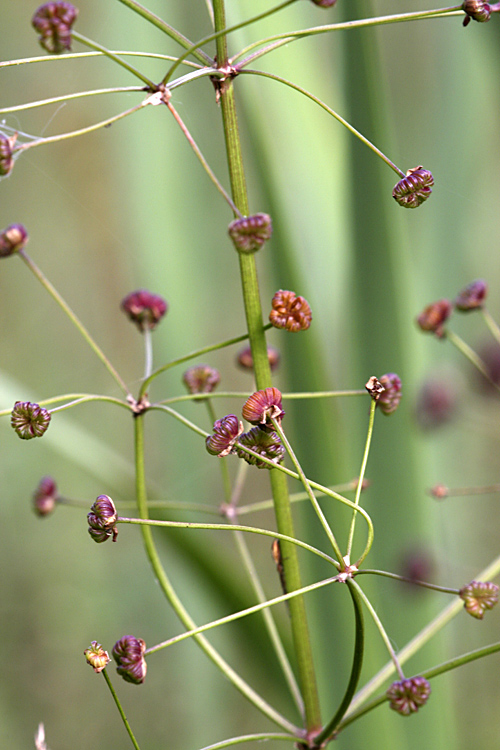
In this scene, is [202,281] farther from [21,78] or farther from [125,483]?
[21,78]

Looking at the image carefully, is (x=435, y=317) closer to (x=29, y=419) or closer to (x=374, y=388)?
(x=374, y=388)

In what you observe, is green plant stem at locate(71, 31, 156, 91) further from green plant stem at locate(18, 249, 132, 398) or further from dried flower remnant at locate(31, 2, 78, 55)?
green plant stem at locate(18, 249, 132, 398)

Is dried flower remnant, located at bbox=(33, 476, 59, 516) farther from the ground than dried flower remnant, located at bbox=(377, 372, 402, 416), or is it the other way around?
dried flower remnant, located at bbox=(377, 372, 402, 416)

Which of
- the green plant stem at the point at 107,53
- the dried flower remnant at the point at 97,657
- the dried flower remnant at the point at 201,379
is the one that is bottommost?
the dried flower remnant at the point at 97,657

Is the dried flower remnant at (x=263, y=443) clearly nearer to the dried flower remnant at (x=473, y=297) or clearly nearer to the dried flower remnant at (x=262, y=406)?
the dried flower remnant at (x=262, y=406)

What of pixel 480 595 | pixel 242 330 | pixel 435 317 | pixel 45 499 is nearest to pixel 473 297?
pixel 435 317

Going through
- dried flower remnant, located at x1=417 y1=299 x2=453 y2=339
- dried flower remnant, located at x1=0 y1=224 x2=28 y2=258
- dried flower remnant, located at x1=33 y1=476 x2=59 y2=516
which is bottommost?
dried flower remnant, located at x1=33 y1=476 x2=59 y2=516

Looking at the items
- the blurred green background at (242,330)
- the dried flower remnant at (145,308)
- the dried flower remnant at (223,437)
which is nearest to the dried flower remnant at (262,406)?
the dried flower remnant at (223,437)

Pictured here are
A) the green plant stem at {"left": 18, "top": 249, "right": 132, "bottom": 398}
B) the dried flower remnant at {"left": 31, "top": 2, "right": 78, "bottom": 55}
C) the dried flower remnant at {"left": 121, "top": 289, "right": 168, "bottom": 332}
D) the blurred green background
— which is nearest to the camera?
the dried flower remnant at {"left": 31, "top": 2, "right": 78, "bottom": 55}

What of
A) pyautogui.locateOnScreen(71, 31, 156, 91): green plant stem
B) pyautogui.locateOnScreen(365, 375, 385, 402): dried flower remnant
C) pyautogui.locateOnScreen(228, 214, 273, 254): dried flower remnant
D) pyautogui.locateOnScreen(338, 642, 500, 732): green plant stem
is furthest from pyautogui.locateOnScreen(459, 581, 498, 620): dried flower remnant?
pyautogui.locateOnScreen(71, 31, 156, 91): green plant stem
